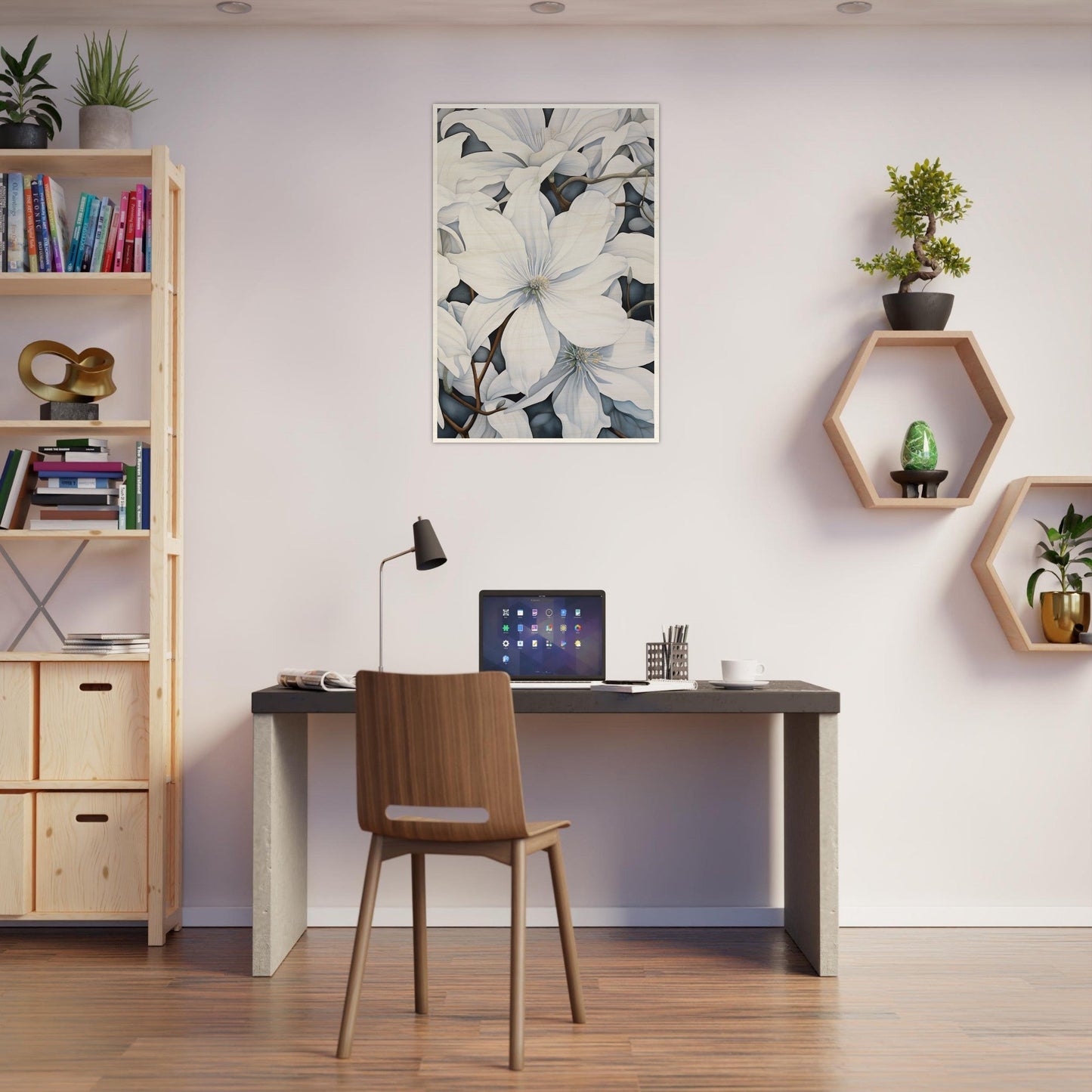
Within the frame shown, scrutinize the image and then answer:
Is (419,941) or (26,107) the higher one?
(26,107)

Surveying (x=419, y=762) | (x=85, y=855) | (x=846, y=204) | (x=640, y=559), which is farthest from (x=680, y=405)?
(x=85, y=855)

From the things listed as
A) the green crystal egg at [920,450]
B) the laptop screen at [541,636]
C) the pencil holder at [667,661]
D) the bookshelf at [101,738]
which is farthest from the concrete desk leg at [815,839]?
the bookshelf at [101,738]

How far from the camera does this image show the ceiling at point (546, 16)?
11.6 feet

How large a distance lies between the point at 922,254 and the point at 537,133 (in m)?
1.30

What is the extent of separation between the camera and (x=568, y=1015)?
2730 millimetres

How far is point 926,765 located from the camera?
3.64 metres

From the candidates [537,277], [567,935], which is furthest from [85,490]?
[567,935]

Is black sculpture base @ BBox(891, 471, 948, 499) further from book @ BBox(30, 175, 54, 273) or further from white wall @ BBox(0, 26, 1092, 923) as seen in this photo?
book @ BBox(30, 175, 54, 273)

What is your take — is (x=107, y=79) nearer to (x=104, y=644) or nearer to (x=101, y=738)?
(x=104, y=644)

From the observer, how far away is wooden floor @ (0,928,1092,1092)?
7.80 feet

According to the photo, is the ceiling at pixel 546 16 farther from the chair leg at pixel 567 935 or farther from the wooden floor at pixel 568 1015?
the wooden floor at pixel 568 1015

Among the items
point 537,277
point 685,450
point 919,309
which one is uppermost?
point 537,277

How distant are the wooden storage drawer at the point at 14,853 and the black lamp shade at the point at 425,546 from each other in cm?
138

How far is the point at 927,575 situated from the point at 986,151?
1.41 metres
